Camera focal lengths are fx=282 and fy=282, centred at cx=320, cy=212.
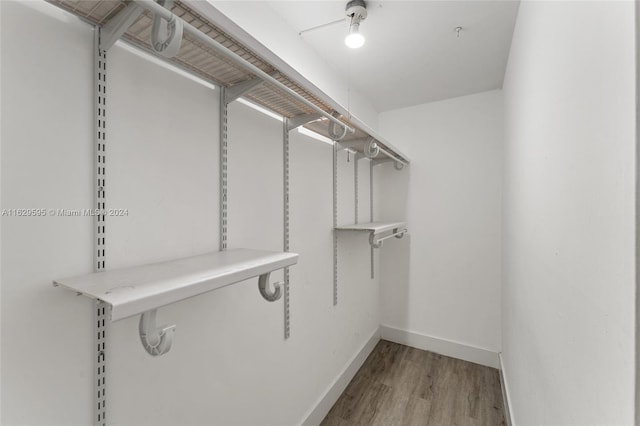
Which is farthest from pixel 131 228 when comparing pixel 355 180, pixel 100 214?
pixel 355 180

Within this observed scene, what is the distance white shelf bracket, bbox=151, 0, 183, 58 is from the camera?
602mm

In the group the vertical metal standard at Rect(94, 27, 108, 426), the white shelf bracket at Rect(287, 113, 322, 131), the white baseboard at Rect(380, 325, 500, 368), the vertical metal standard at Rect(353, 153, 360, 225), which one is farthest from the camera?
the white baseboard at Rect(380, 325, 500, 368)

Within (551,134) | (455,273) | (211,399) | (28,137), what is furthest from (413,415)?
(28,137)

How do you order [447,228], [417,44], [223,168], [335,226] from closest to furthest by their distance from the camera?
[223,168] < [417,44] < [335,226] < [447,228]

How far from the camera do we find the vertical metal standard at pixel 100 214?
0.73 meters

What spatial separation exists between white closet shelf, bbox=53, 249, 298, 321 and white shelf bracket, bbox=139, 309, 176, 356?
100mm

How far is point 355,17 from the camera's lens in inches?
56.3

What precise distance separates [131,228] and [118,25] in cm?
52

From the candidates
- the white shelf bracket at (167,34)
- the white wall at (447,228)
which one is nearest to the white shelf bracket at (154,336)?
the white shelf bracket at (167,34)

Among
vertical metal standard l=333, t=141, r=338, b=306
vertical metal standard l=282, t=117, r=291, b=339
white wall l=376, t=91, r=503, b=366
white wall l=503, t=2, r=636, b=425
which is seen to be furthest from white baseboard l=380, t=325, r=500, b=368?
vertical metal standard l=282, t=117, r=291, b=339

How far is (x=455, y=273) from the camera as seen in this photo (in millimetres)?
2529

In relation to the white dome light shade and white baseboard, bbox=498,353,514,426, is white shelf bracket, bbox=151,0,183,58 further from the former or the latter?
white baseboard, bbox=498,353,514,426

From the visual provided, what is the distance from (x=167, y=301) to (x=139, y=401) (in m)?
0.48

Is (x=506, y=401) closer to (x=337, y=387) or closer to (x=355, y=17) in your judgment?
(x=337, y=387)
